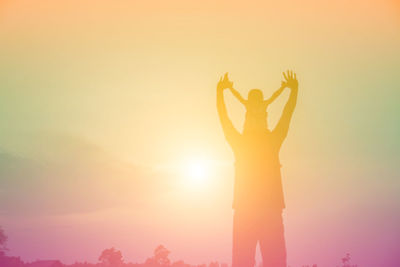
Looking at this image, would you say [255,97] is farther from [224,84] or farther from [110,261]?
[110,261]

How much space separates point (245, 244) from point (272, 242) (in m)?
0.55

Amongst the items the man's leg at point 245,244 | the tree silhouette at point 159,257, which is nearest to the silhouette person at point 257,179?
the man's leg at point 245,244

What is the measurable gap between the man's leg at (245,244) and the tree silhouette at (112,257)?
297 inches

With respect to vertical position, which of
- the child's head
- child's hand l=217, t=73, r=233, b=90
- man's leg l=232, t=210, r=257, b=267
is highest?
child's hand l=217, t=73, r=233, b=90

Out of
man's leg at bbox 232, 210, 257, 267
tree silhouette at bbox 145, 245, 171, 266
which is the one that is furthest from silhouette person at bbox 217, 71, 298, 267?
tree silhouette at bbox 145, 245, 171, 266

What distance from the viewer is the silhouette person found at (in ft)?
29.9

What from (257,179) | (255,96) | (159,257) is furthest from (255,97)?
(159,257)

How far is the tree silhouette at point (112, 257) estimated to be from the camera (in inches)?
605

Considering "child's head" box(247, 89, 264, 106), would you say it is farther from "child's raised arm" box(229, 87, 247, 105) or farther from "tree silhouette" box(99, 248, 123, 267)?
"tree silhouette" box(99, 248, 123, 267)

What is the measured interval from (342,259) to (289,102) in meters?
7.92

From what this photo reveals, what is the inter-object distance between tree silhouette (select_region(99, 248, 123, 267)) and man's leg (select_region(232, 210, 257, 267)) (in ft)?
24.7

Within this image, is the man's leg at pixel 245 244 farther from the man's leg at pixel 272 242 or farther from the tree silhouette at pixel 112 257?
the tree silhouette at pixel 112 257

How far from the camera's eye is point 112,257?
50.9 feet

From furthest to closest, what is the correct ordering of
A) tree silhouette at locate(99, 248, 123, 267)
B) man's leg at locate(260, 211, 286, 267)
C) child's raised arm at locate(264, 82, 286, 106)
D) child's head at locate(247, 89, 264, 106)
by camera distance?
tree silhouette at locate(99, 248, 123, 267) < child's raised arm at locate(264, 82, 286, 106) < child's head at locate(247, 89, 264, 106) < man's leg at locate(260, 211, 286, 267)
